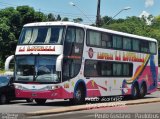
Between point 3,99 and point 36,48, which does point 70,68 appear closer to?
point 36,48

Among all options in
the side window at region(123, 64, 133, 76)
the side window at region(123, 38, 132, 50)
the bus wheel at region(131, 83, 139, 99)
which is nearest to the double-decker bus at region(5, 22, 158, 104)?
the side window at region(123, 38, 132, 50)

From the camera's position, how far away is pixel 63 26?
25703 millimetres

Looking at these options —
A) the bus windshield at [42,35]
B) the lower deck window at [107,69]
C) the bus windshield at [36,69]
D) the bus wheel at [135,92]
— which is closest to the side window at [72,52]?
the bus windshield at [42,35]

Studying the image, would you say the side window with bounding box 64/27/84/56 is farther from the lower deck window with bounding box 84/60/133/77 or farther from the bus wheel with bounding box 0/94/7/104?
the bus wheel with bounding box 0/94/7/104

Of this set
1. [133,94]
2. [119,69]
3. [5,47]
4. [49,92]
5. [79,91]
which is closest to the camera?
[49,92]

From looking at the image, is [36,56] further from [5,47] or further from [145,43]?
[5,47]

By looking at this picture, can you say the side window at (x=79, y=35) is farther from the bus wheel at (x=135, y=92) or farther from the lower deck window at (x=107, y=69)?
the bus wheel at (x=135, y=92)

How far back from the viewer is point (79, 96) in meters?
26.7

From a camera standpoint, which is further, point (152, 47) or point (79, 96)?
point (152, 47)

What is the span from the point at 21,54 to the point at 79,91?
11.5ft

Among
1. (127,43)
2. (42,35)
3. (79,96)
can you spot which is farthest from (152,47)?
(42,35)

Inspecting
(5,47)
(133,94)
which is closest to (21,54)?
(133,94)

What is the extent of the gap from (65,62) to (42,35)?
1.89 metres

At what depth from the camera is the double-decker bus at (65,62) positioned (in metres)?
25.1
